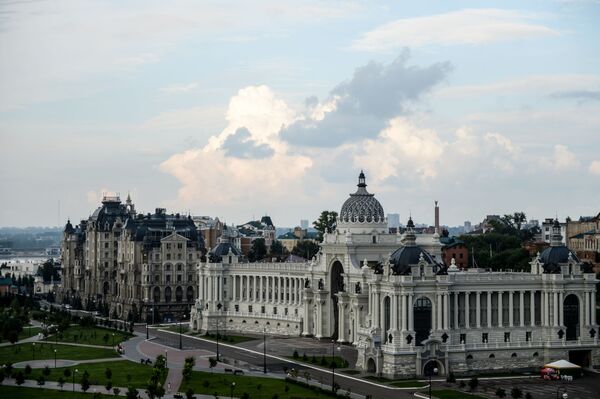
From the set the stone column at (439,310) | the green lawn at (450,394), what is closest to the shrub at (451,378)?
the green lawn at (450,394)

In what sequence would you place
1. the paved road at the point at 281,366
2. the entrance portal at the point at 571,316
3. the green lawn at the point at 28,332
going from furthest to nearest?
the green lawn at the point at 28,332
the entrance portal at the point at 571,316
the paved road at the point at 281,366

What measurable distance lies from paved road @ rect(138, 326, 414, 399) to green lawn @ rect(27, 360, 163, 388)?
489 inches

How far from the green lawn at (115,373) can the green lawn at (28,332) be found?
1294 inches

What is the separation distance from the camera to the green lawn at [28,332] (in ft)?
524

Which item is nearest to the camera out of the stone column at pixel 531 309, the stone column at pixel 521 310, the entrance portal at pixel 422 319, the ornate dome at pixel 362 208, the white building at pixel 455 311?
the white building at pixel 455 311

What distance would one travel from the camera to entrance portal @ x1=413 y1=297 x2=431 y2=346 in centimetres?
12025

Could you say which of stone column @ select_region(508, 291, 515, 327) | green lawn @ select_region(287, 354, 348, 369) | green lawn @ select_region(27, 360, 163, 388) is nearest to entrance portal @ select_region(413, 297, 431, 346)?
green lawn @ select_region(287, 354, 348, 369)

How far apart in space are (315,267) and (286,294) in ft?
31.0

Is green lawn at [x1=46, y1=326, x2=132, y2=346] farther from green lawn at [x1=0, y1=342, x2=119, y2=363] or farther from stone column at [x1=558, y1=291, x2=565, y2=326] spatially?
stone column at [x1=558, y1=291, x2=565, y2=326]

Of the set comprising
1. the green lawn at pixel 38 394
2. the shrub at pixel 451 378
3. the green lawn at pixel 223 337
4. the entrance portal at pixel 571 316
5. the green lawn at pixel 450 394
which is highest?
the entrance portal at pixel 571 316

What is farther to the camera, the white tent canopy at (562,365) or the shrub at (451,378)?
the white tent canopy at (562,365)

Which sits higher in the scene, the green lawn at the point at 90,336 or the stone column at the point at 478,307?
the stone column at the point at 478,307

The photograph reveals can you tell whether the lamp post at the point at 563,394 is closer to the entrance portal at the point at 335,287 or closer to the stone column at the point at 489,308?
the stone column at the point at 489,308

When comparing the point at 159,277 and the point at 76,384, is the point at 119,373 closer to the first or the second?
the point at 76,384
